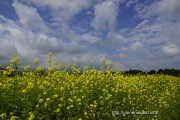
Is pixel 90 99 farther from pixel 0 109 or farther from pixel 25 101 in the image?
pixel 0 109

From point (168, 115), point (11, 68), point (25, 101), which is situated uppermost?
point (11, 68)

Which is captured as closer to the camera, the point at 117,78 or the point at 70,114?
the point at 70,114

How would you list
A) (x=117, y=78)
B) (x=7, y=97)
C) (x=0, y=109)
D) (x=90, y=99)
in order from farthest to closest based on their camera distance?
(x=117, y=78) < (x=90, y=99) < (x=7, y=97) < (x=0, y=109)

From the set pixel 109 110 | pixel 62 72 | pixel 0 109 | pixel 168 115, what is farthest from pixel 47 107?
pixel 62 72

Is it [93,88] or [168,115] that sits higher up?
[93,88]

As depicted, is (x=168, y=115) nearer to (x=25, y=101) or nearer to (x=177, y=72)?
(x=25, y=101)

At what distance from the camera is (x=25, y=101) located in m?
8.35

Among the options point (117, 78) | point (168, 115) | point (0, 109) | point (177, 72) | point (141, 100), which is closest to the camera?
point (0, 109)

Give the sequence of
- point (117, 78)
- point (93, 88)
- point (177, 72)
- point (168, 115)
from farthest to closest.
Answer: point (177, 72), point (117, 78), point (93, 88), point (168, 115)

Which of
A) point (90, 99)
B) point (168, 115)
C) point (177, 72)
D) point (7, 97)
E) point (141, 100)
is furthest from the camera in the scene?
point (177, 72)

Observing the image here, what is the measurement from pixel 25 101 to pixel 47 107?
24.2 inches

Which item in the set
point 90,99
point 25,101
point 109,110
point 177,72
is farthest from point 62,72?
point 177,72

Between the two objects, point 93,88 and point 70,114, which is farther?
point 93,88

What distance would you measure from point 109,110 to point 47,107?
223 cm
